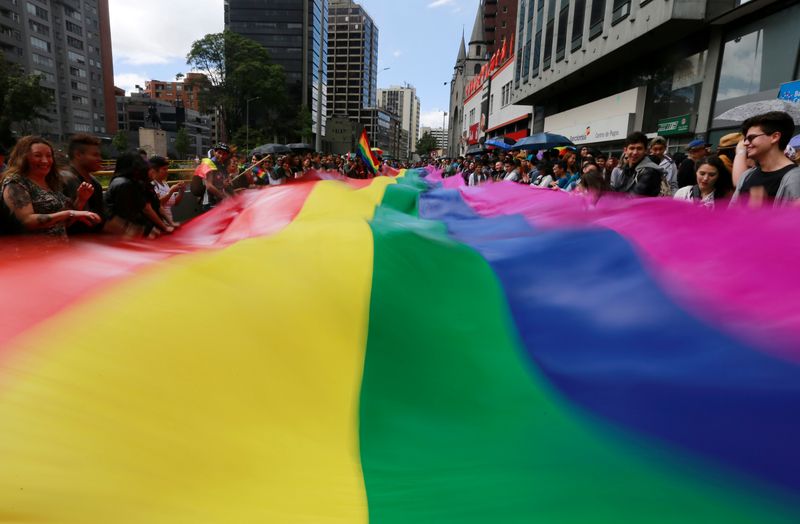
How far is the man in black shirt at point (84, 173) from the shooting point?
3.59m

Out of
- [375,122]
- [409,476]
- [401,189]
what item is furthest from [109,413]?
[375,122]

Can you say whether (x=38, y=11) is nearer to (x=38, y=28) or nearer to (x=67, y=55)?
(x=38, y=28)

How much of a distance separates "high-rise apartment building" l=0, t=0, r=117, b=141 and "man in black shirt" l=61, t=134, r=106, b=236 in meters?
69.5

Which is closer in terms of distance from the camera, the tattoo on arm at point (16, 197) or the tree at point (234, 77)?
the tattoo on arm at point (16, 197)

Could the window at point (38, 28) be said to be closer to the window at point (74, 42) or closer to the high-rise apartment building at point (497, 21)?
the window at point (74, 42)

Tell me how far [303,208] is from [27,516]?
3.54m

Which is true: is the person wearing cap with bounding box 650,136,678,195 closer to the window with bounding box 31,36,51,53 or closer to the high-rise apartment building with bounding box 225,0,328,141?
the window with bounding box 31,36,51,53

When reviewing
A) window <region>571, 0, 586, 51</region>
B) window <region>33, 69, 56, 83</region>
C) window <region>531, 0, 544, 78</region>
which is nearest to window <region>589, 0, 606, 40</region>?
window <region>571, 0, 586, 51</region>

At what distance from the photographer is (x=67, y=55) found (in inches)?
3068

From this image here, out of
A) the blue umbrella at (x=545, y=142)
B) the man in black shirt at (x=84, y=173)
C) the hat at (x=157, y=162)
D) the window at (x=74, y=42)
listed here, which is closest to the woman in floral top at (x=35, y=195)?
the man in black shirt at (x=84, y=173)

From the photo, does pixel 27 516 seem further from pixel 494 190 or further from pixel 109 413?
pixel 494 190

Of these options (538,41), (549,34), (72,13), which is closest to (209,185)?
(549,34)

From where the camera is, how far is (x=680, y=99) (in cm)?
1630

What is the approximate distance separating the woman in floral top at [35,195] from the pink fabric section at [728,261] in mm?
3317
